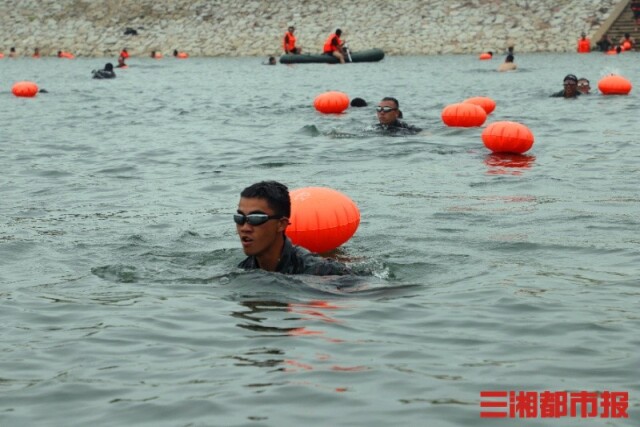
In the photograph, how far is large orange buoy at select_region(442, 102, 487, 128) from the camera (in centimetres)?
2286

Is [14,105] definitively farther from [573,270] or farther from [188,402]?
[188,402]

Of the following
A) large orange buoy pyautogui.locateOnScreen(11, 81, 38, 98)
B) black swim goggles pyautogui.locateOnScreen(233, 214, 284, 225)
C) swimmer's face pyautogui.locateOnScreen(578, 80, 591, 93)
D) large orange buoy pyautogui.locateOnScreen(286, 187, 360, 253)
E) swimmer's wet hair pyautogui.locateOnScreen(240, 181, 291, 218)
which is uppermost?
swimmer's wet hair pyautogui.locateOnScreen(240, 181, 291, 218)

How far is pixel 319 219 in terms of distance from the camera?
34.5 feet

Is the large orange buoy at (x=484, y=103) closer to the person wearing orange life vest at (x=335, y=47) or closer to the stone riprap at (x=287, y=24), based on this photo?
the person wearing orange life vest at (x=335, y=47)

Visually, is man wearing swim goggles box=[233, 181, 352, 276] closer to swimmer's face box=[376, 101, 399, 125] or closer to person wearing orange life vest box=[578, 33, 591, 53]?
swimmer's face box=[376, 101, 399, 125]

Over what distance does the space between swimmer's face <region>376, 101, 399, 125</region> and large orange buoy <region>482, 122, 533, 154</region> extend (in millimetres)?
2640

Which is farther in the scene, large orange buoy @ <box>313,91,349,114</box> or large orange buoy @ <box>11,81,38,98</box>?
large orange buoy @ <box>11,81,38,98</box>

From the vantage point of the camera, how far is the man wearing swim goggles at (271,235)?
30.1 ft

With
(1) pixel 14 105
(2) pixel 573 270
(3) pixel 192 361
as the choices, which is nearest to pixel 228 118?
(1) pixel 14 105

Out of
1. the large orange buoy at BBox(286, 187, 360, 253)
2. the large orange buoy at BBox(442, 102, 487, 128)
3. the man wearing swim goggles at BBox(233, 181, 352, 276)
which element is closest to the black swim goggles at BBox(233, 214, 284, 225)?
the man wearing swim goggles at BBox(233, 181, 352, 276)

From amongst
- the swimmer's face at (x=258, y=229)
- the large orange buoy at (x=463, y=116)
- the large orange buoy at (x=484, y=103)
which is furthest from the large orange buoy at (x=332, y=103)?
the swimmer's face at (x=258, y=229)

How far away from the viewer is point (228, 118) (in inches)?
1071

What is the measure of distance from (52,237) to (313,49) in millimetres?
52702

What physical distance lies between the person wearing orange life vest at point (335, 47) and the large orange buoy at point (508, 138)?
3523 cm
